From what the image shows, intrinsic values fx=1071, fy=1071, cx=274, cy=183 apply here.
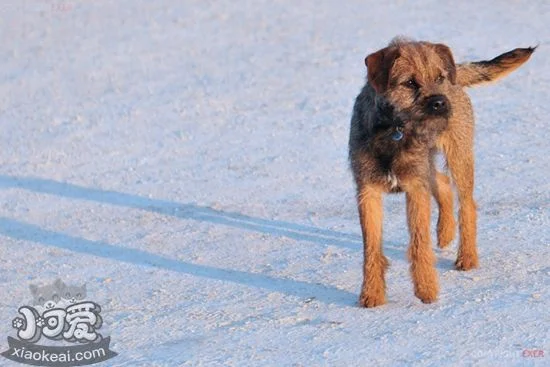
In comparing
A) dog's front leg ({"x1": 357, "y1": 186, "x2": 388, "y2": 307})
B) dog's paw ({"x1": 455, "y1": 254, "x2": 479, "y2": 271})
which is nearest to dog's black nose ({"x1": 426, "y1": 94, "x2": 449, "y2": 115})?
dog's front leg ({"x1": 357, "y1": 186, "x2": 388, "y2": 307})

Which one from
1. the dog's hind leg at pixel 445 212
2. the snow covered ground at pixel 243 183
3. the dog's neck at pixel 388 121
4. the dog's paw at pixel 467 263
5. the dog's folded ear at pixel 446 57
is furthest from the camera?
the dog's hind leg at pixel 445 212

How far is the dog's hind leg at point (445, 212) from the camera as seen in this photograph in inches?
255

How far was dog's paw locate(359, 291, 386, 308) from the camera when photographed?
18.0 ft

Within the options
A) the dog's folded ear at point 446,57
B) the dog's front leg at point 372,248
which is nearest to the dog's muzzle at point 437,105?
the dog's folded ear at point 446,57

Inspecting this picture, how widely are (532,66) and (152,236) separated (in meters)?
5.10

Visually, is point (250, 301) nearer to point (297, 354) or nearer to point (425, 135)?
point (297, 354)

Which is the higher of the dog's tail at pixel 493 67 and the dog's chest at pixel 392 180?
the dog's tail at pixel 493 67

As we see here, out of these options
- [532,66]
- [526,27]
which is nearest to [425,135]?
[532,66]

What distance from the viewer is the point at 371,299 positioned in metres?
5.50

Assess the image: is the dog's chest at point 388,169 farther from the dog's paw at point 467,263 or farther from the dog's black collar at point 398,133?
the dog's paw at point 467,263

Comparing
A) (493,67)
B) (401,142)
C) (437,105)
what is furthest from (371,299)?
(493,67)

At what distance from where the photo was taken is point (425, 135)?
553cm

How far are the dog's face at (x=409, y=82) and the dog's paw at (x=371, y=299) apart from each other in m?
0.92

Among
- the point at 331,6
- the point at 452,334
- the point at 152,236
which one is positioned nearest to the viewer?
the point at 452,334
